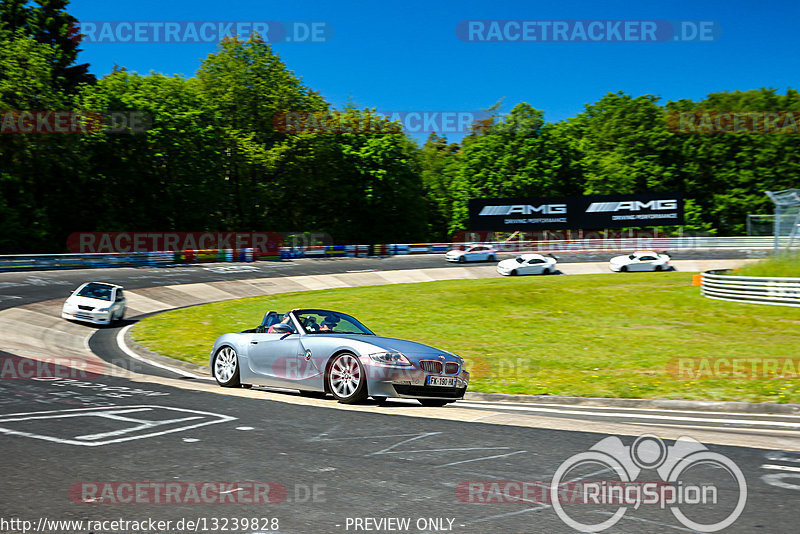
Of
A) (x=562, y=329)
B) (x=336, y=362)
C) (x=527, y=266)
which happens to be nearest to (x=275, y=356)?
(x=336, y=362)

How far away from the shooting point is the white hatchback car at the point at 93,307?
24.1m

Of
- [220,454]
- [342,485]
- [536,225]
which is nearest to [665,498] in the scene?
[342,485]

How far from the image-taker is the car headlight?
972 centimetres

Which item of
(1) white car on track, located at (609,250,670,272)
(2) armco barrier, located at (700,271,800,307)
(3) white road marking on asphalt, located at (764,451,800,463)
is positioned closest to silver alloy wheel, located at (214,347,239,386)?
(3) white road marking on asphalt, located at (764,451,800,463)

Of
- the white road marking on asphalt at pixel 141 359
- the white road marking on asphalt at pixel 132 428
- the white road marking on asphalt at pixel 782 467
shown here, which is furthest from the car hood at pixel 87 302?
the white road marking on asphalt at pixel 782 467

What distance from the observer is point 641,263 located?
156ft

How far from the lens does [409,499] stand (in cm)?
528

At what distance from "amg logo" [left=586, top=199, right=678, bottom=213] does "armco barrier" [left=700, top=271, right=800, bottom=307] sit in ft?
112

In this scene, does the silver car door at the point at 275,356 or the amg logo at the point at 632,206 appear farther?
the amg logo at the point at 632,206

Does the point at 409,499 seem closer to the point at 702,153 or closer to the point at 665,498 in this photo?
the point at 665,498

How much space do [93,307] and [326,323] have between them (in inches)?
623

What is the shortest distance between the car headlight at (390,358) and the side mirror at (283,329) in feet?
6.48

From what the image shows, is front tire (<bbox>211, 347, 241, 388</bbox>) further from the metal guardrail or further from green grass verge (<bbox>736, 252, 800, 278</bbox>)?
the metal guardrail

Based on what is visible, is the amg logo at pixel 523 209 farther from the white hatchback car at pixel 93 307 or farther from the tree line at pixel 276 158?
the white hatchback car at pixel 93 307
